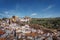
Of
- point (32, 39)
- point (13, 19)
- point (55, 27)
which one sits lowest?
point (32, 39)

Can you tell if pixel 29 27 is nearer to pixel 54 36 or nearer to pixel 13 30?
pixel 13 30

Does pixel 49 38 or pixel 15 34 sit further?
pixel 15 34

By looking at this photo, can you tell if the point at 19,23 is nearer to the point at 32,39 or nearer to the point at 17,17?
the point at 17,17

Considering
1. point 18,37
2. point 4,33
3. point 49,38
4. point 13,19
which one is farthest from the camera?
point 13,19

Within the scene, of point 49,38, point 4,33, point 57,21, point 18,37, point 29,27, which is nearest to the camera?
point 49,38

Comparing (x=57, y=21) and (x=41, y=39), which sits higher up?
(x=57, y=21)

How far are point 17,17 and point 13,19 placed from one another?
0.25 ft

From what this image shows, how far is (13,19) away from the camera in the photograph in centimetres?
195

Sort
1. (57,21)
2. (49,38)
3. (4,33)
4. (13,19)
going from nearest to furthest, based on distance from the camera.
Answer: (49,38)
(4,33)
(57,21)
(13,19)

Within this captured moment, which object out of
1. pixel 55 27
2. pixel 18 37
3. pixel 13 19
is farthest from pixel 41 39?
pixel 13 19

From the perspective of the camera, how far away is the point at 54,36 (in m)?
1.35

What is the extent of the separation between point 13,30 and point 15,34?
115mm

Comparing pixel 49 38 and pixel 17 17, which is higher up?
pixel 17 17

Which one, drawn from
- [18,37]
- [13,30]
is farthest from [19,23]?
[18,37]
